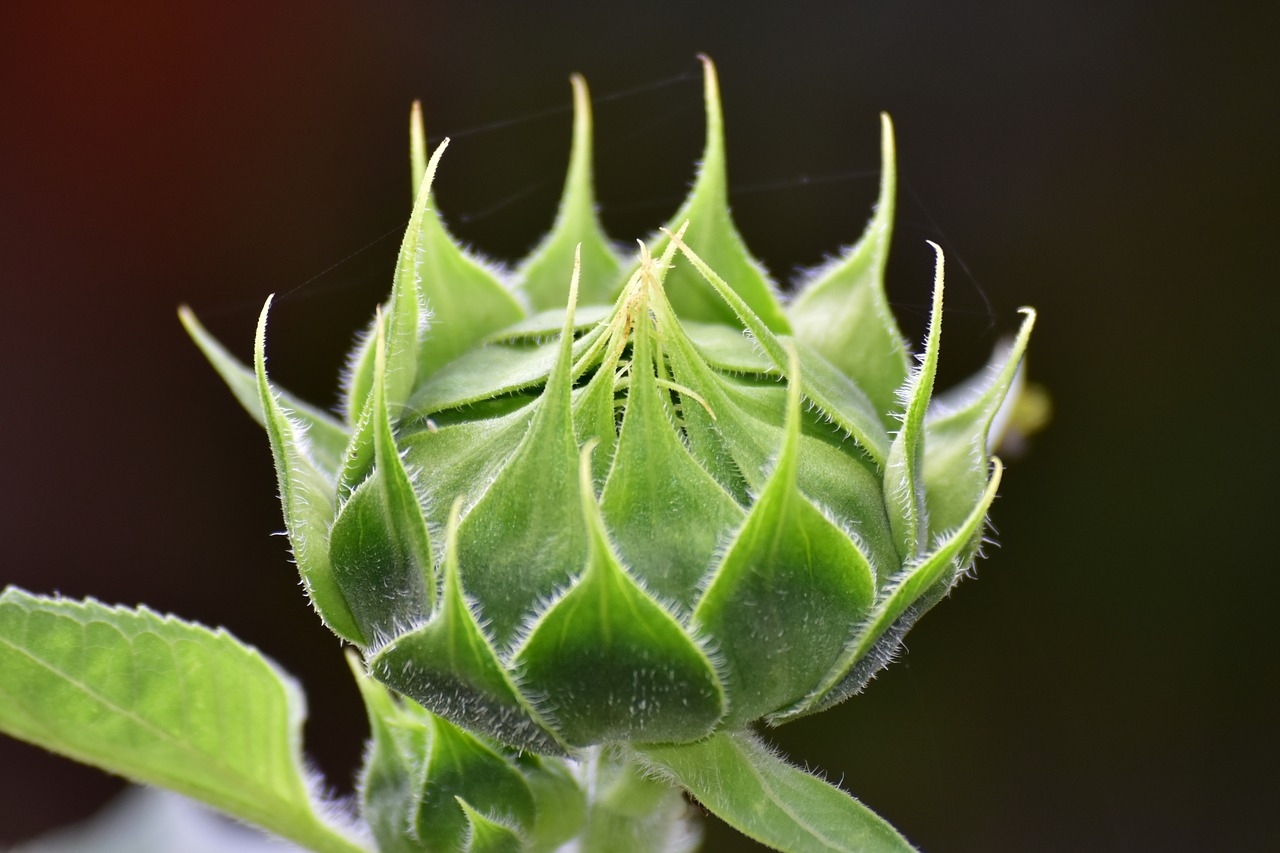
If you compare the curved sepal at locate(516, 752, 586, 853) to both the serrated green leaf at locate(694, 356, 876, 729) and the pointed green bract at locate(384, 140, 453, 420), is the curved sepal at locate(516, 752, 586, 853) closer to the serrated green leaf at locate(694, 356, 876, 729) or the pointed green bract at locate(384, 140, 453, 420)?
the serrated green leaf at locate(694, 356, 876, 729)

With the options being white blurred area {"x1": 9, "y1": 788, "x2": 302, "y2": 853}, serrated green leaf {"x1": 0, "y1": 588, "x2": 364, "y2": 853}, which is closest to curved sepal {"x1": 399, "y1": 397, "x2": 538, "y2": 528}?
serrated green leaf {"x1": 0, "y1": 588, "x2": 364, "y2": 853}

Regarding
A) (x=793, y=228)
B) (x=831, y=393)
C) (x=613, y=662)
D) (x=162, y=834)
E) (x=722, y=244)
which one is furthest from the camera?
(x=793, y=228)

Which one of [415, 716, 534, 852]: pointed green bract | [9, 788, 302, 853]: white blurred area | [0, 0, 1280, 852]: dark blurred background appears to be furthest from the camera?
[0, 0, 1280, 852]: dark blurred background

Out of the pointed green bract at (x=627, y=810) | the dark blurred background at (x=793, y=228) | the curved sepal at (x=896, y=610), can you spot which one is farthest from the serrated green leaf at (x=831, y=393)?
the dark blurred background at (x=793, y=228)

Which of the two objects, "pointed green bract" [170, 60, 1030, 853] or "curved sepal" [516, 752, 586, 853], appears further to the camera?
"curved sepal" [516, 752, 586, 853]

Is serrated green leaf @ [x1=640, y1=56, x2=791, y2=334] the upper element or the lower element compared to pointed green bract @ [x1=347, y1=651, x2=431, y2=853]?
upper

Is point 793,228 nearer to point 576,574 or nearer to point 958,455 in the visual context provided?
point 958,455

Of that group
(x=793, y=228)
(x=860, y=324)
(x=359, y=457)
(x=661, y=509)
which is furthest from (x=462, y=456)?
(x=793, y=228)

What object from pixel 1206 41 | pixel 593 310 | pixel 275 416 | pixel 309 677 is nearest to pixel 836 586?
pixel 593 310
